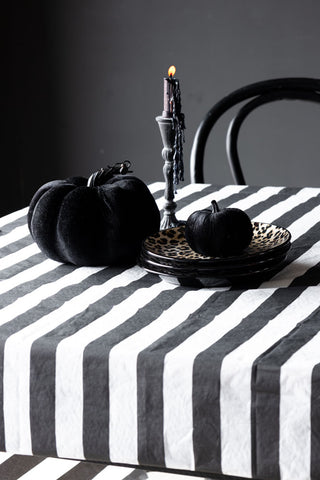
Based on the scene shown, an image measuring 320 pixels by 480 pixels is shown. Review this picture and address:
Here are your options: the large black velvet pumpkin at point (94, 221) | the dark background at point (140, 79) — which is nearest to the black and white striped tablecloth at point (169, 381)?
the large black velvet pumpkin at point (94, 221)

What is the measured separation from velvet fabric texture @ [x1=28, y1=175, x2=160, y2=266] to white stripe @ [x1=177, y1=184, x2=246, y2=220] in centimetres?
30

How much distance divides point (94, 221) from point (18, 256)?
0.57 feet

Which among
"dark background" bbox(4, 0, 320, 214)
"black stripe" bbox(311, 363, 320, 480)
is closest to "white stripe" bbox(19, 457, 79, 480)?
"black stripe" bbox(311, 363, 320, 480)

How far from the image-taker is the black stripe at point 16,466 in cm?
138

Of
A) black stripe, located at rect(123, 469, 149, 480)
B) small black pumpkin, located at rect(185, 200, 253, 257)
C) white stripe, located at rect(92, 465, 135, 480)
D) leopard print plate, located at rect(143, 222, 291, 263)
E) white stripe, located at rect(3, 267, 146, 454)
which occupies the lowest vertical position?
white stripe, located at rect(92, 465, 135, 480)

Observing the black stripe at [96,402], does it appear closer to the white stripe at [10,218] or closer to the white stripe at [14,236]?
the white stripe at [14,236]

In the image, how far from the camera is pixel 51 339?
2.86 ft

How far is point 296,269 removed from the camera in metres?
1.11

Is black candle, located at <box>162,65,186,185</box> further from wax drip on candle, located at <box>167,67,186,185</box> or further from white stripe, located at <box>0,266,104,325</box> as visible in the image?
white stripe, located at <box>0,266,104,325</box>

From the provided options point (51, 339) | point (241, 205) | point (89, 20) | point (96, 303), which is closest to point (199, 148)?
point (241, 205)

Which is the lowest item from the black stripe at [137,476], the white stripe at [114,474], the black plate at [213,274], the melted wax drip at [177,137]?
the white stripe at [114,474]

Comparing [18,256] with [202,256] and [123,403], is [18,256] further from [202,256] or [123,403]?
[123,403]

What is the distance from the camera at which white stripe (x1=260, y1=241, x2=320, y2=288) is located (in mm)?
1059

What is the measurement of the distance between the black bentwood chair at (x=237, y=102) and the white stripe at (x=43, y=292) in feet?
2.69
